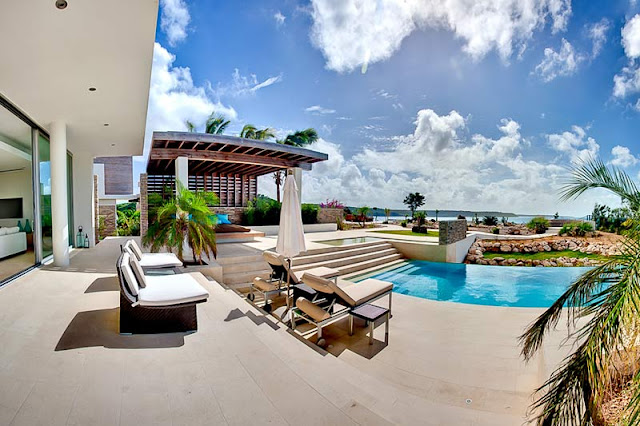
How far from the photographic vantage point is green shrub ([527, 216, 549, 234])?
19.6m

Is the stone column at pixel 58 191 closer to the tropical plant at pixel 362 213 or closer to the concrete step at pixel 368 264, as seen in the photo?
the concrete step at pixel 368 264

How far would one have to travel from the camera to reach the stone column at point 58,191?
21.6 feet

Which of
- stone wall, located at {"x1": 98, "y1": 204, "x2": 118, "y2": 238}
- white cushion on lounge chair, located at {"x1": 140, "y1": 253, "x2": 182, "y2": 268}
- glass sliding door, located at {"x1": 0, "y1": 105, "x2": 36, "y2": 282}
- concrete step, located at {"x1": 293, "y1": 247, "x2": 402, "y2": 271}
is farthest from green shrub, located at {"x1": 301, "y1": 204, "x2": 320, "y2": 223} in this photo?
A: glass sliding door, located at {"x1": 0, "y1": 105, "x2": 36, "y2": 282}

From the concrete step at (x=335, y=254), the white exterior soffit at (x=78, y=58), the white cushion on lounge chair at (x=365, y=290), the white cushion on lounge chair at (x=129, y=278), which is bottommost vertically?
the concrete step at (x=335, y=254)

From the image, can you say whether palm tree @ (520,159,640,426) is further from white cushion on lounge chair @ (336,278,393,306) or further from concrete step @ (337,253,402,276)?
concrete step @ (337,253,402,276)

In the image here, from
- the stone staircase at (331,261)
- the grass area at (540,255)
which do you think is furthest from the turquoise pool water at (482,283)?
the grass area at (540,255)

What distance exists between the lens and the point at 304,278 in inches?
185

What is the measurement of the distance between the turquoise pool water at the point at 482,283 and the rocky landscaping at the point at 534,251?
116 centimetres

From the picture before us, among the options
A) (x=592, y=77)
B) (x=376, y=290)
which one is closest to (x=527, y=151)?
(x=592, y=77)

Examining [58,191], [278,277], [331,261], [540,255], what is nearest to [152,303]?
[278,277]

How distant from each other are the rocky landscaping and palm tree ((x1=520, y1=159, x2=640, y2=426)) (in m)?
11.2

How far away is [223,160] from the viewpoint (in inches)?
480

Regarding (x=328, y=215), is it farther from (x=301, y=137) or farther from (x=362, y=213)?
(x=301, y=137)

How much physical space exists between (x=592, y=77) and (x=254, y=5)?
576 inches
